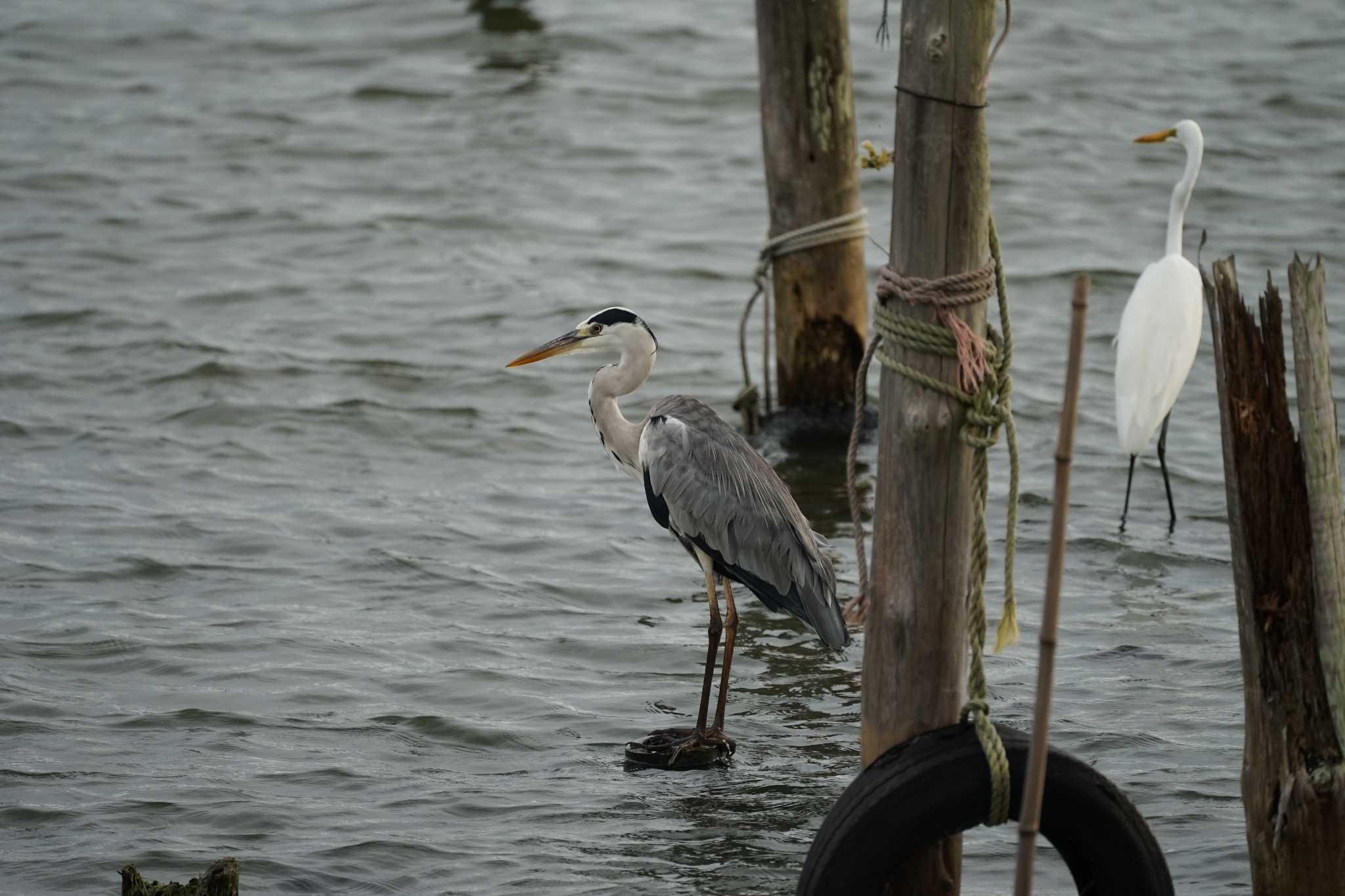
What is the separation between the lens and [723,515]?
5.71 metres

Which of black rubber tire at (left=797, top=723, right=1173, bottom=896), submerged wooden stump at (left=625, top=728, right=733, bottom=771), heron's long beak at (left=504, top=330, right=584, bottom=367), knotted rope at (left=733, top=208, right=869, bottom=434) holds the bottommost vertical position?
submerged wooden stump at (left=625, top=728, right=733, bottom=771)

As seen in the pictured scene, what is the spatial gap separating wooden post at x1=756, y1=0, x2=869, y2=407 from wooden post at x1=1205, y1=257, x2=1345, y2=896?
414 cm

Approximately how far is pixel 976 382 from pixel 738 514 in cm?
237

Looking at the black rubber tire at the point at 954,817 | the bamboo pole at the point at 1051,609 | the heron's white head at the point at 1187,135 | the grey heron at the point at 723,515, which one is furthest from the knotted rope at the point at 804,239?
the bamboo pole at the point at 1051,609

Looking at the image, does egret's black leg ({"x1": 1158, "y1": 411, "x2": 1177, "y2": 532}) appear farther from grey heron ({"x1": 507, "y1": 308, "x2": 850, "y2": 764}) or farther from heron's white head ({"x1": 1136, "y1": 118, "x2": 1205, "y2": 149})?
grey heron ({"x1": 507, "y1": 308, "x2": 850, "y2": 764})

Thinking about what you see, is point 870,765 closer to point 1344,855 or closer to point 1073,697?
point 1344,855

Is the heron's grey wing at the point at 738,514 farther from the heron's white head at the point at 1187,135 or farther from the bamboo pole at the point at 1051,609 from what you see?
the heron's white head at the point at 1187,135

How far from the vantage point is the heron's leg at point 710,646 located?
540 cm

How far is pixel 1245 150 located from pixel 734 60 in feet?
17.3

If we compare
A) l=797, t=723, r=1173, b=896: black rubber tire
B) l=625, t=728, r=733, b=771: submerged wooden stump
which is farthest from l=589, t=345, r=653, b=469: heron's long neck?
l=797, t=723, r=1173, b=896: black rubber tire

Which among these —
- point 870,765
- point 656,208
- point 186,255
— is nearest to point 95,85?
point 186,255

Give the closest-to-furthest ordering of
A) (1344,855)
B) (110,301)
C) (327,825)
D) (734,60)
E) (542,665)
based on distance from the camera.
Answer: (1344,855)
(327,825)
(542,665)
(110,301)
(734,60)

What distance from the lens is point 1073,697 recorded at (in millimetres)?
5887

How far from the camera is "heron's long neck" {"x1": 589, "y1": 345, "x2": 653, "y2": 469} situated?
19.9 ft
